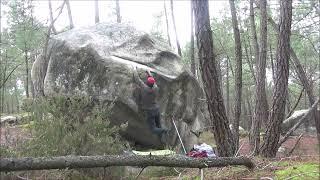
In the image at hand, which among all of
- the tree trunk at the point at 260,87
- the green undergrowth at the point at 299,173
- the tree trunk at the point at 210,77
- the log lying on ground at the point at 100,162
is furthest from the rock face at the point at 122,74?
the log lying on ground at the point at 100,162

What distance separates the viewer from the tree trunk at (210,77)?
229 inches

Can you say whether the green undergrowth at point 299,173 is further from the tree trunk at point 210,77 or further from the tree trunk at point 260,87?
the tree trunk at point 260,87

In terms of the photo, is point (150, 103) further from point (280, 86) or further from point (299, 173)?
point (299, 173)

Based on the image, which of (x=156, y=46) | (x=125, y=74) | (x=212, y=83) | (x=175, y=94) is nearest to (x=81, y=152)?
(x=212, y=83)

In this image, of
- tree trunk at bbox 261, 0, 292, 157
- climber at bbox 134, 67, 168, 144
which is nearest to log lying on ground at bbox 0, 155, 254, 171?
tree trunk at bbox 261, 0, 292, 157

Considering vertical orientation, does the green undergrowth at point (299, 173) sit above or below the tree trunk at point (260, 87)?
below

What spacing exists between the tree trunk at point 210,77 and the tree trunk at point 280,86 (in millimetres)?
1084

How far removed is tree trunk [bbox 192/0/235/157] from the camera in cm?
582

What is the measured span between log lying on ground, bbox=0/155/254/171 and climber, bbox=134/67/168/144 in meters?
4.94

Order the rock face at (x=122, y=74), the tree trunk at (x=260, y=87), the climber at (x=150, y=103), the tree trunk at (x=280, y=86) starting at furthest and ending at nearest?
the rock face at (x=122, y=74)
the climber at (x=150, y=103)
the tree trunk at (x=260, y=87)
the tree trunk at (x=280, y=86)

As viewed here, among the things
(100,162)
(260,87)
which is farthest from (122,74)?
(100,162)

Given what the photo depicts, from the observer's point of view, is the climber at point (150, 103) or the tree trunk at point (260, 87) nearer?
the tree trunk at point (260, 87)

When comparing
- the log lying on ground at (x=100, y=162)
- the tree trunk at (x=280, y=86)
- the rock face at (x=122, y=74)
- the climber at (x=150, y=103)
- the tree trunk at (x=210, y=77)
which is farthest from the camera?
the rock face at (x=122, y=74)

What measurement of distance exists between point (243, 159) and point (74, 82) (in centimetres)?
641
